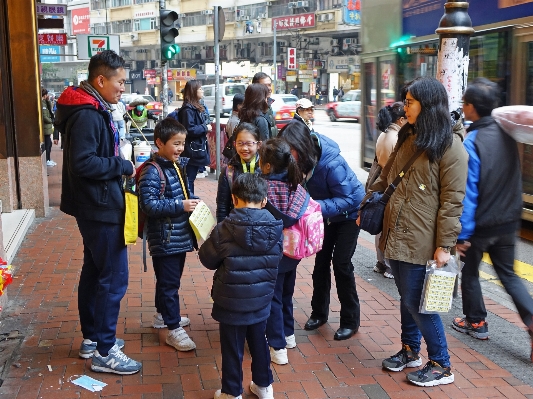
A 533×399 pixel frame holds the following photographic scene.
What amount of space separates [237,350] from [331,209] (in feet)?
4.02

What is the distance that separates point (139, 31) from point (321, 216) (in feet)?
202

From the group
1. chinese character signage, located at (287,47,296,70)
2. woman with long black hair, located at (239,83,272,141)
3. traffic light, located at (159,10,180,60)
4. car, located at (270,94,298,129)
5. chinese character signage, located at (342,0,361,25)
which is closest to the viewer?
woman with long black hair, located at (239,83,272,141)

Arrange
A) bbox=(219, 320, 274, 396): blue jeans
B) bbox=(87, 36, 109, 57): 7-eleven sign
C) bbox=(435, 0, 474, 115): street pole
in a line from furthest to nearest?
bbox=(87, 36, 109, 57): 7-eleven sign → bbox=(435, 0, 474, 115): street pole → bbox=(219, 320, 274, 396): blue jeans

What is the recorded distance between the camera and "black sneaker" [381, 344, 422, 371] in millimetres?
4047

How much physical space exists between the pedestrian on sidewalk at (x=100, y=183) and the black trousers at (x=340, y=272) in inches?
59.3

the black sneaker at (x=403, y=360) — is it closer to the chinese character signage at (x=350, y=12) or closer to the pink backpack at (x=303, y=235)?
the pink backpack at (x=303, y=235)

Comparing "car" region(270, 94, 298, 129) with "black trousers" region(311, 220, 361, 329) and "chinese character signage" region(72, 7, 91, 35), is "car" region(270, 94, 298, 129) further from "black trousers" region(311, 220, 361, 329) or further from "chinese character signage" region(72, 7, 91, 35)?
"chinese character signage" region(72, 7, 91, 35)

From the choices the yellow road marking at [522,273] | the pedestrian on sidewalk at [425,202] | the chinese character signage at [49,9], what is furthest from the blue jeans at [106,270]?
the chinese character signage at [49,9]

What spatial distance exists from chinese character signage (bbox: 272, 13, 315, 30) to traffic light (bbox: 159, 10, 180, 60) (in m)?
37.2

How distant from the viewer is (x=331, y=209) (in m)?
4.20

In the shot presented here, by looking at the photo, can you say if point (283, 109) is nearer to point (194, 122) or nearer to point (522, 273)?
point (194, 122)

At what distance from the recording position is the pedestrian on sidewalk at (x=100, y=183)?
3.64 m

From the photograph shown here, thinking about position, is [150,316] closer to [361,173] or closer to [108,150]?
[108,150]

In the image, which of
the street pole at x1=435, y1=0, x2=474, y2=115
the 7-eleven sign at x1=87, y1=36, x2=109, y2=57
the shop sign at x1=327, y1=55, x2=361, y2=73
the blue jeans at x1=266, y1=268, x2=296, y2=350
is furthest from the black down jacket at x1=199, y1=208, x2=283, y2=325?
the shop sign at x1=327, y1=55, x2=361, y2=73
